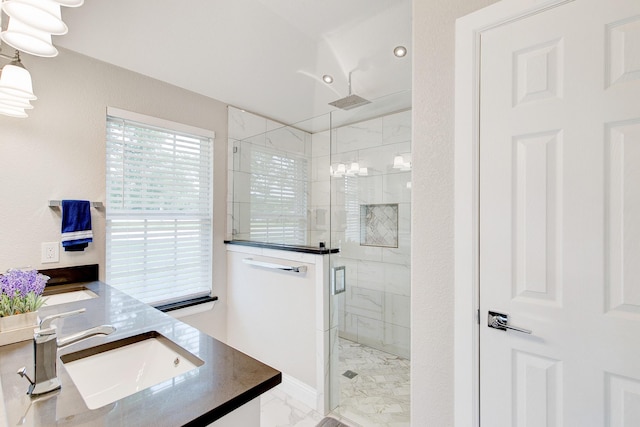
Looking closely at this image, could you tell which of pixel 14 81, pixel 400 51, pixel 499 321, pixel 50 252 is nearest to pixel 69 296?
pixel 50 252

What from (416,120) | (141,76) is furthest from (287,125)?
(416,120)

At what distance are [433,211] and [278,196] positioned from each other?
211 cm

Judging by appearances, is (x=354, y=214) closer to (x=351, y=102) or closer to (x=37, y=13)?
(x=351, y=102)

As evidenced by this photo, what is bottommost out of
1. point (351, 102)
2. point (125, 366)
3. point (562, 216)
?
point (125, 366)

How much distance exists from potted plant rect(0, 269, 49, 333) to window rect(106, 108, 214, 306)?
1126 mm

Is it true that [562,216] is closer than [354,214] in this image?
Yes

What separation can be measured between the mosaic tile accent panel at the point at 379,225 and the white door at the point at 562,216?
4.26 ft

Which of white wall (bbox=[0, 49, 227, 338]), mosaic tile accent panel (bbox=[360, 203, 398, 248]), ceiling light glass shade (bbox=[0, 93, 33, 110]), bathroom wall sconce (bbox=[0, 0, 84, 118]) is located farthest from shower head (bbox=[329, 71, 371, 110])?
ceiling light glass shade (bbox=[0, 93, 33, 110])

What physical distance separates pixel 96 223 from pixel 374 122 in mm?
2207

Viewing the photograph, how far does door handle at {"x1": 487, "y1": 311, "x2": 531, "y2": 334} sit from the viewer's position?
103 cm

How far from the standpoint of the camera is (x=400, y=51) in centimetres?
216

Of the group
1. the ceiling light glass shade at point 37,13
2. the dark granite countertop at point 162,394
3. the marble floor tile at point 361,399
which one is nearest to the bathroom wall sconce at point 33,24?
the ceiling light glass shade at point 37,13

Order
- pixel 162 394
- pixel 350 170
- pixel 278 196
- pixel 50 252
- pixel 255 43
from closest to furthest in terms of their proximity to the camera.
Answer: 1. pixel 162 394
2. pixel 50 252
3. pixel 255 43
4. pixel 350 170
5. pixel 278 196

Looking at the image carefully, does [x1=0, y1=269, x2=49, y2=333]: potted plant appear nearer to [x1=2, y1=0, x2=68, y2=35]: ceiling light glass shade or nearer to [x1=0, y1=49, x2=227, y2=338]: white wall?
[x1=2, y1=0, x2=68, y2=35]: ceiling light glass shade
